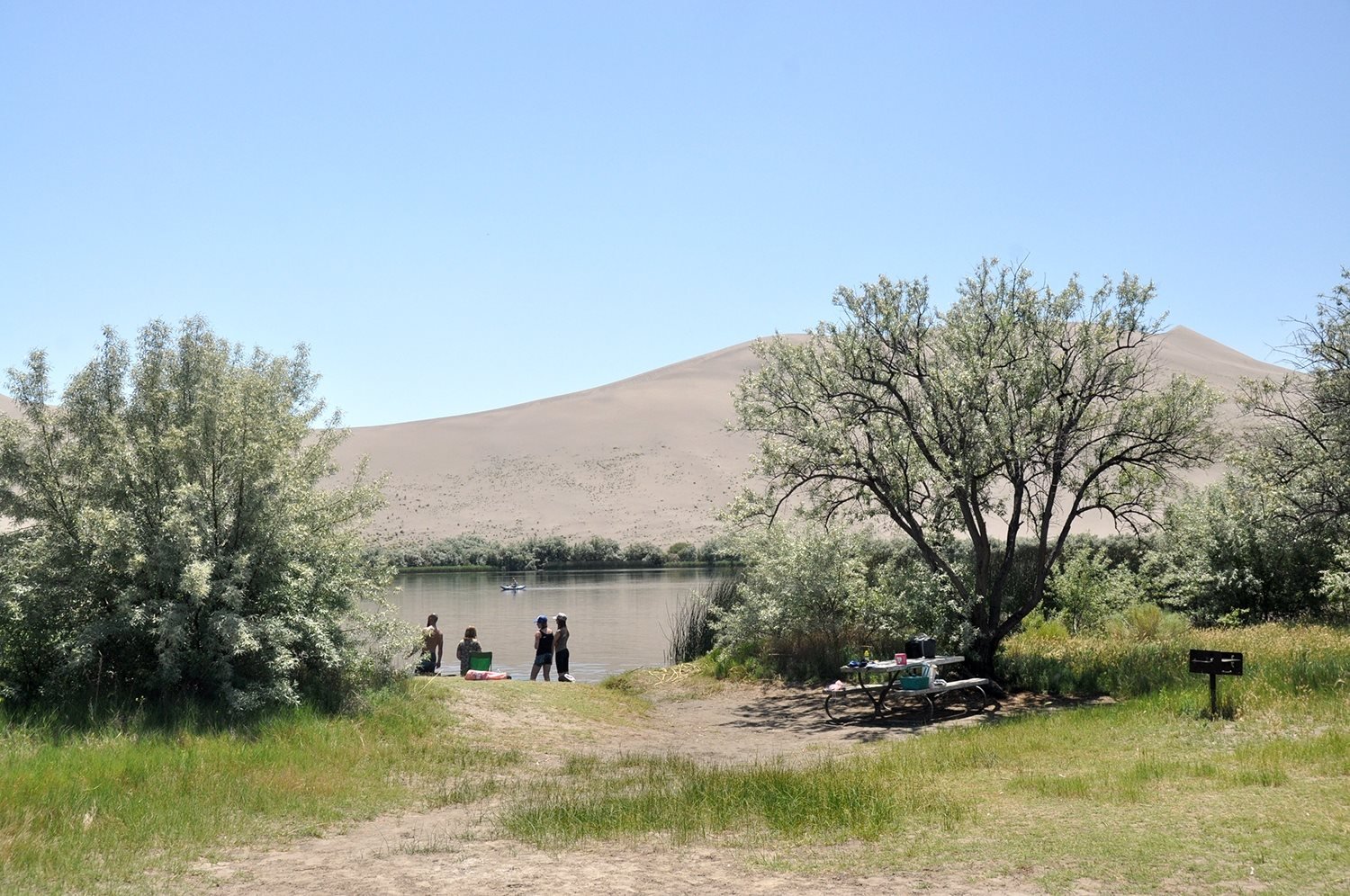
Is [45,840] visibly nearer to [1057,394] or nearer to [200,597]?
[200,597]

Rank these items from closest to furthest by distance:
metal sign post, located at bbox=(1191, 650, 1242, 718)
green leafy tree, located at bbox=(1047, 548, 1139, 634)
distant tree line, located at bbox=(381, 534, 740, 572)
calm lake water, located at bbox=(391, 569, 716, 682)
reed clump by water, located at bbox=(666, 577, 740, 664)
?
metal sign post, located at bbox=(1191, 650, 1242, 718)
green leafy tree, located at bbox=(1047, 548, 1139, 634)
reed clump by water, located at bbox=(666, 577, 740, 664)
calm lake water, located at bbox=(391, 569, 716, 682)
distant tree line, located at bbox=(381, 534, 740, 572)

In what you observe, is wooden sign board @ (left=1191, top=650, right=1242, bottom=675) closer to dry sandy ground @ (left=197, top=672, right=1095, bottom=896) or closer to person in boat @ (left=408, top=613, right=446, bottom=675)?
dry sandy ground @ (left=197, top=672, right=1095, bottom=896)

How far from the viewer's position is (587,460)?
4446 inches

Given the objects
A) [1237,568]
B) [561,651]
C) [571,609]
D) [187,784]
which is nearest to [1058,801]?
[187,784]

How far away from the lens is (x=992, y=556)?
24.3 meters

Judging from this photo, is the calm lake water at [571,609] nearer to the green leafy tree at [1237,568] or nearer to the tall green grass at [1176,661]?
the tall green grass at [1176,661]

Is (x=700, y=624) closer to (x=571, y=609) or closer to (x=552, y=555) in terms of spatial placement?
(x=571, y=609)

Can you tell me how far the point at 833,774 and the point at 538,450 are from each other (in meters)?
108

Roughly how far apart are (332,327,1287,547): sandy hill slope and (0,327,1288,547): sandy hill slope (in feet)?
0.66

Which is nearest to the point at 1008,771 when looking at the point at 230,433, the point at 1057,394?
the point at 1057,394

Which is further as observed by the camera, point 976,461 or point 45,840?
point 976,461

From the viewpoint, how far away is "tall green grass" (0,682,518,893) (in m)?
7.38

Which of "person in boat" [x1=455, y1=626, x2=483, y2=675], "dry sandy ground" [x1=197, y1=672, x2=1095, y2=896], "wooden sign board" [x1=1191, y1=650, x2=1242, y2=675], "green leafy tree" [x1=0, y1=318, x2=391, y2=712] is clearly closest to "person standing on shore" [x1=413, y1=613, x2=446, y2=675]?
"person in boat" [x1=455, y1=626, x2=483, y2=675]

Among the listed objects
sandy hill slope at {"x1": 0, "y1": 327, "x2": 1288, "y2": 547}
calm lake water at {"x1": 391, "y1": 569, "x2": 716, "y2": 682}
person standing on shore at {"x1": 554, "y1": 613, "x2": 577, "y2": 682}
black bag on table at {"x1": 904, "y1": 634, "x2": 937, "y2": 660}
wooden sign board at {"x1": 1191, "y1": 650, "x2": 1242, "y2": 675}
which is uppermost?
sandy hill slope at {"x1": 0, "y1": 327, "x2": 1288, "y2": 547}
